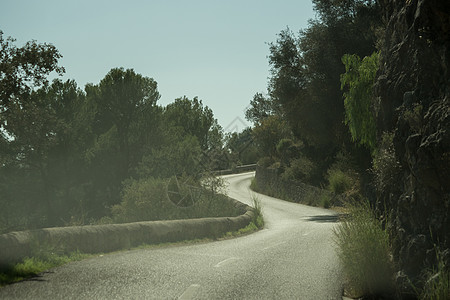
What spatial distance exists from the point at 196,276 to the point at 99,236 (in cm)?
386

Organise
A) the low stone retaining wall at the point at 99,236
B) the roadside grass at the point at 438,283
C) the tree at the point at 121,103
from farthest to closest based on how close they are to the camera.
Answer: the tree at the point at 121,103
the low stone retaining wall at the point at 99,236
the roadside grass at the point at 438,283

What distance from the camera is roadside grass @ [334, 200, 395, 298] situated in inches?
306

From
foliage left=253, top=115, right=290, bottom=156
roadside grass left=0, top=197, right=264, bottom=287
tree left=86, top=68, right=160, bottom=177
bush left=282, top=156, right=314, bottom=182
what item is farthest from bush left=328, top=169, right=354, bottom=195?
foliage left=253, top=115, right=290, bottom=156

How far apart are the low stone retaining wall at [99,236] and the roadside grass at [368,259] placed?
599cm

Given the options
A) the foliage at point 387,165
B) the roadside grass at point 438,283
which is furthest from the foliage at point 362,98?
the roadside grass at point 438,283

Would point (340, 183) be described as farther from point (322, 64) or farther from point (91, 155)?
point (91, 155)

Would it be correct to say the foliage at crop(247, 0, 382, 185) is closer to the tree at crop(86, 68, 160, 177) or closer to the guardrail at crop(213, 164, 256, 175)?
the tree at crop(86, 68, 160, 177)

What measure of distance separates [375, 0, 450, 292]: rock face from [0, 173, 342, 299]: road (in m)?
1.68

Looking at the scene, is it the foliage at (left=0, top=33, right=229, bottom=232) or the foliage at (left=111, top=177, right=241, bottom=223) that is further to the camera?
the foliage at (left=0, top=33, right=229, bottom=232)

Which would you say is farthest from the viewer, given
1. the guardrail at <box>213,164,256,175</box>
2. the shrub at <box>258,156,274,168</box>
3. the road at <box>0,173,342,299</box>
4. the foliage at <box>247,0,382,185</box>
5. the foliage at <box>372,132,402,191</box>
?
the guardrail at <box>213,164,256,175</box>

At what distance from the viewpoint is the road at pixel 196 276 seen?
7.69m

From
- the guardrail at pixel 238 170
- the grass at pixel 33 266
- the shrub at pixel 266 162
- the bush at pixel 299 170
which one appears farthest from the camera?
the guardrail at pixel 238 170

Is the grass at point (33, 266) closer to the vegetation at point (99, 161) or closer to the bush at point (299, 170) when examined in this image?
→ the vegetation at point (99, 161)

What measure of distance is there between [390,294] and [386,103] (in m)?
3.23
